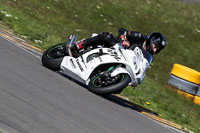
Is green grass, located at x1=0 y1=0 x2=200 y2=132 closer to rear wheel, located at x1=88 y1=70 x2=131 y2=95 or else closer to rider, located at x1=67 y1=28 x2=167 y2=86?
rider, located at x1=67 y1=28 x2=167 y2=86

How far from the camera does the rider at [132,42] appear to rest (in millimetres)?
7332

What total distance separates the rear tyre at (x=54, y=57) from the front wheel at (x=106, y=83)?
76 cm

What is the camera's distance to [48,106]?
4.89 metres

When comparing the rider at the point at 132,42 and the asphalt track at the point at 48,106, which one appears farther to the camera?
the rider at the point at 132,42

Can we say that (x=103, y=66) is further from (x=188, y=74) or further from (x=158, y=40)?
(x=188, y=74)

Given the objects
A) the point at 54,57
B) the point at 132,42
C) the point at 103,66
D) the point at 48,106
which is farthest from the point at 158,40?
the point at 48,106

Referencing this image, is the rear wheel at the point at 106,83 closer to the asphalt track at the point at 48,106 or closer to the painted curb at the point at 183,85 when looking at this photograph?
the asphalt track at the point at 48,106

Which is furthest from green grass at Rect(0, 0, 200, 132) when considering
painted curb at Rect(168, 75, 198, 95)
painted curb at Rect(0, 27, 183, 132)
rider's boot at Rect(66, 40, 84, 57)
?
rider's boot at Rect(66, 40, 84, 57)

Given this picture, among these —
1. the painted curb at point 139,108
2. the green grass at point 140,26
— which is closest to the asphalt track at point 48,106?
the painted curb at point 139,108

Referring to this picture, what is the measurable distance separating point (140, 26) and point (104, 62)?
9132 millimetres

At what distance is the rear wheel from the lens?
6766 millimetres

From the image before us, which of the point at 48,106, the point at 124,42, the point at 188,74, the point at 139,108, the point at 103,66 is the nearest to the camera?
the point at 48,106

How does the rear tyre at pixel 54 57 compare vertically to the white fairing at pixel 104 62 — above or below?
below

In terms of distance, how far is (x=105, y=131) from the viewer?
16.0 feet
